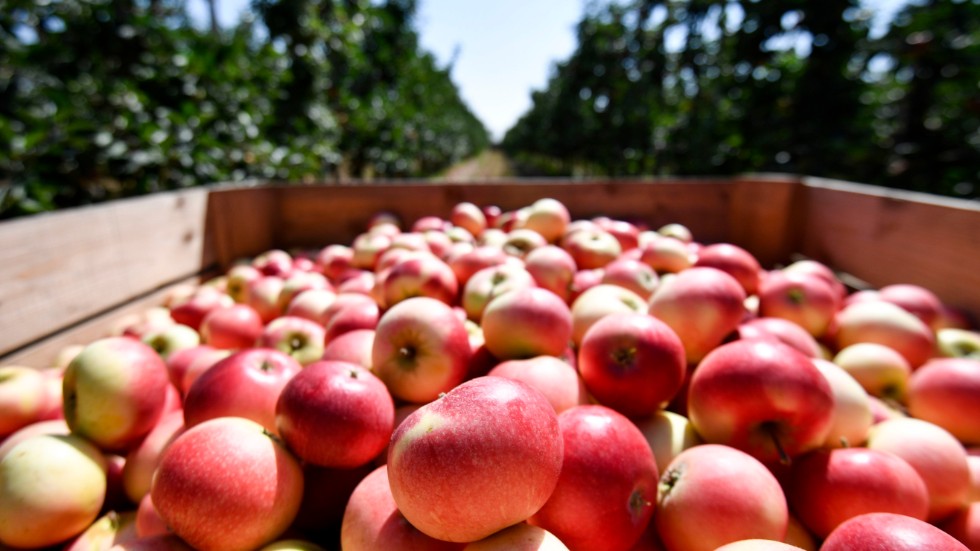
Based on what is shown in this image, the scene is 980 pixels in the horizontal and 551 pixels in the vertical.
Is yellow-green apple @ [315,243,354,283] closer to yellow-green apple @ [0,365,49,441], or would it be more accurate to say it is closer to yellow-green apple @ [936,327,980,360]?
yellow-green apple @ [0,365,49,441]

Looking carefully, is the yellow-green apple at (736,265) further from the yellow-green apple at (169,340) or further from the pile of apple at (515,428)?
the yellow-green apple at (169,340)

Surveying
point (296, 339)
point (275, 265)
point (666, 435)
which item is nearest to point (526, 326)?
point (666, 435)

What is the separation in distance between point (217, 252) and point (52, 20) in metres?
3.59

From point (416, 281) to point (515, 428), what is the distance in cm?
108

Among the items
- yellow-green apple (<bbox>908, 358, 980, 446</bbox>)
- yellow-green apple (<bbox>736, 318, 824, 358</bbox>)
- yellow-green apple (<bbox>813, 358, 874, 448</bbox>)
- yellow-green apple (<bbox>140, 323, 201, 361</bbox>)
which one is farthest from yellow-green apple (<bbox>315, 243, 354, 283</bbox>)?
yellow-green apple (<bbox>908, 358, 980, 446</bbox>)

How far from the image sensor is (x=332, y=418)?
107 centimetres

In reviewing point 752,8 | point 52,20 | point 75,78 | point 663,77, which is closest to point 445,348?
point 75,78

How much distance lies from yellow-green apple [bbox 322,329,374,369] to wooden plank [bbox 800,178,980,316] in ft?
7.49

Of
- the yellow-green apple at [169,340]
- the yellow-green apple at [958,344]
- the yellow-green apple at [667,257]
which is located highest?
the yellow-green apple at [667,257]

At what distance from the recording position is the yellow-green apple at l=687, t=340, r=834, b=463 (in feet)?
3.76

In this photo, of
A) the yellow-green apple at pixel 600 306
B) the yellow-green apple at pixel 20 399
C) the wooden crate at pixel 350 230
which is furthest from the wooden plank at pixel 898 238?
the yellow-green apple at pixel 20 399

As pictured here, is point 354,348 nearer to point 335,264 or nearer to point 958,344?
point 335,264

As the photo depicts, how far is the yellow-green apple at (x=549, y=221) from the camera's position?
2703 millimetres

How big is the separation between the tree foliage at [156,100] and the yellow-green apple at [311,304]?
2101 millimetres
